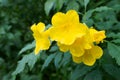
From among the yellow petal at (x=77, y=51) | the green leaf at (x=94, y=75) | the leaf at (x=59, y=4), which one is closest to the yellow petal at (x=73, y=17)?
the yellow petal at (x=77, y=51)

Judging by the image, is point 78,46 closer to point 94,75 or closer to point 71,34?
point 71,34

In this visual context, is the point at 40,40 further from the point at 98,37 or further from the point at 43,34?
the point at 98,37

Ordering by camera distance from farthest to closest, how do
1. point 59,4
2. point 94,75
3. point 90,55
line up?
point 59,4 < point 94,75 < point 90,55

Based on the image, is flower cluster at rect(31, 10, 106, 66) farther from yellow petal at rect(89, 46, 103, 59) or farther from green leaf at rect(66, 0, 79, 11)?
green leaf at rect(66, 0, 79, 11)

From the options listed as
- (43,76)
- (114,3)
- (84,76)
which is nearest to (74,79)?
(84,76)

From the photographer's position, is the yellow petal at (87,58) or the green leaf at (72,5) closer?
the yellow petal at (87,58)

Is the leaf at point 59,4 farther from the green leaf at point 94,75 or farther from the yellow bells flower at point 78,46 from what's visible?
the yellow bells flower at point 78,46

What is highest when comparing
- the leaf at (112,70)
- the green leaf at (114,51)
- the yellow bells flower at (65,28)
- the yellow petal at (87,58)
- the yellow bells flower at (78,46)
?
the yellow bells flower at (65,28)

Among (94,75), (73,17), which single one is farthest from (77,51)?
(94,75)
